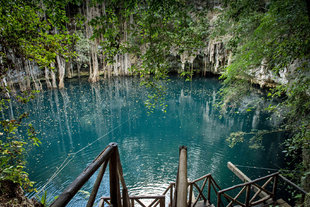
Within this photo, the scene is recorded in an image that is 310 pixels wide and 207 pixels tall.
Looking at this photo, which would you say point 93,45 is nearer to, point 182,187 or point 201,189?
point 201,189

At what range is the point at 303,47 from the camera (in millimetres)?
2590

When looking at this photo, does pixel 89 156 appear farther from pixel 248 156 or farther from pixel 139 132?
pixel 248 156

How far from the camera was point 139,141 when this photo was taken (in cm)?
1039

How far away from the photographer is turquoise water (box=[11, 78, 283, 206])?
23.4 feet

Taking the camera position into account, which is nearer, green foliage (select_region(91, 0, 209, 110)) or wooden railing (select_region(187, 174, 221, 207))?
green foliage (select_region(91, 0, 209, 110))

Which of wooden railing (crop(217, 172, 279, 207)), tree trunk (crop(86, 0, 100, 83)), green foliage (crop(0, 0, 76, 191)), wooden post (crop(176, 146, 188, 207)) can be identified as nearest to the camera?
wooden post (crop(176, 146, 188, 207))

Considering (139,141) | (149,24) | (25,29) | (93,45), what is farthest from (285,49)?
(93,45)

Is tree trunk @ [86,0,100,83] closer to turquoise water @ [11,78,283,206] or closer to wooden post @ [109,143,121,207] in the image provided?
turquoise water @ [11,78,283,206]

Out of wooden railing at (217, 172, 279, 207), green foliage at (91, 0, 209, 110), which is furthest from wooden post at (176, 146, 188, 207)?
wooden railing at (217, 172, 279, 207)

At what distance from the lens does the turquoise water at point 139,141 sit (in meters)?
7.15

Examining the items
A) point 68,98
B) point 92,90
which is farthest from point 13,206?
point 92,90

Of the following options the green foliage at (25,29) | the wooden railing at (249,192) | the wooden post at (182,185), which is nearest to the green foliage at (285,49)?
the wooden railing at (249,192)

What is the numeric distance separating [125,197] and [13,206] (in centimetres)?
219

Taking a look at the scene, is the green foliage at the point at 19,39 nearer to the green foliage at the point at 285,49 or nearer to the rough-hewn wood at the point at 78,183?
the rough-hewn wood at the point at 78,183
